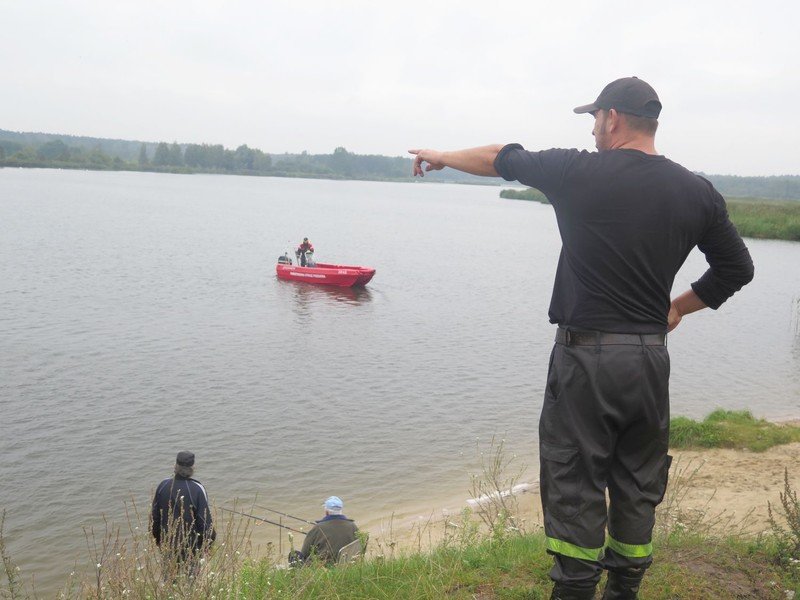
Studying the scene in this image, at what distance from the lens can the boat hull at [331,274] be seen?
31406 mm

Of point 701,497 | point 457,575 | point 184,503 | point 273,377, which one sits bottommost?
point 273,377

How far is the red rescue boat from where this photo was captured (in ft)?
103

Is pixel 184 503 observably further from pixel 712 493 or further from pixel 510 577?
pixel 712 493

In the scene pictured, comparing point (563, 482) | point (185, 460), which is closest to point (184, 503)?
point (185, 460)

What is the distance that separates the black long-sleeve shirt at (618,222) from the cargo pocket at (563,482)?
0.54 metres

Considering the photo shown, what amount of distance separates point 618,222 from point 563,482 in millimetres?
1104

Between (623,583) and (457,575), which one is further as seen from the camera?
(457,575)

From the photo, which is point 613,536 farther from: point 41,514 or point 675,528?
point 41,514

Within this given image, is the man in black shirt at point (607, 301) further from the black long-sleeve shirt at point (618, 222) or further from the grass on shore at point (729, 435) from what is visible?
the grass on shore at point (729, 435)

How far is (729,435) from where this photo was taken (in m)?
12.8

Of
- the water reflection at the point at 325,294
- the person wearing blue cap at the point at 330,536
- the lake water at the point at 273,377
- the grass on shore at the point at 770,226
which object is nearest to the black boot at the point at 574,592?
→ the person wearing blue cap at the point at 330,536

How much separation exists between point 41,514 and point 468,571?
7.93m

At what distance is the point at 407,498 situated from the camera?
1152 centimetres

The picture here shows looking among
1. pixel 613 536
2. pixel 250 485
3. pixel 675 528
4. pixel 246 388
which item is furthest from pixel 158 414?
pixel 613 536
